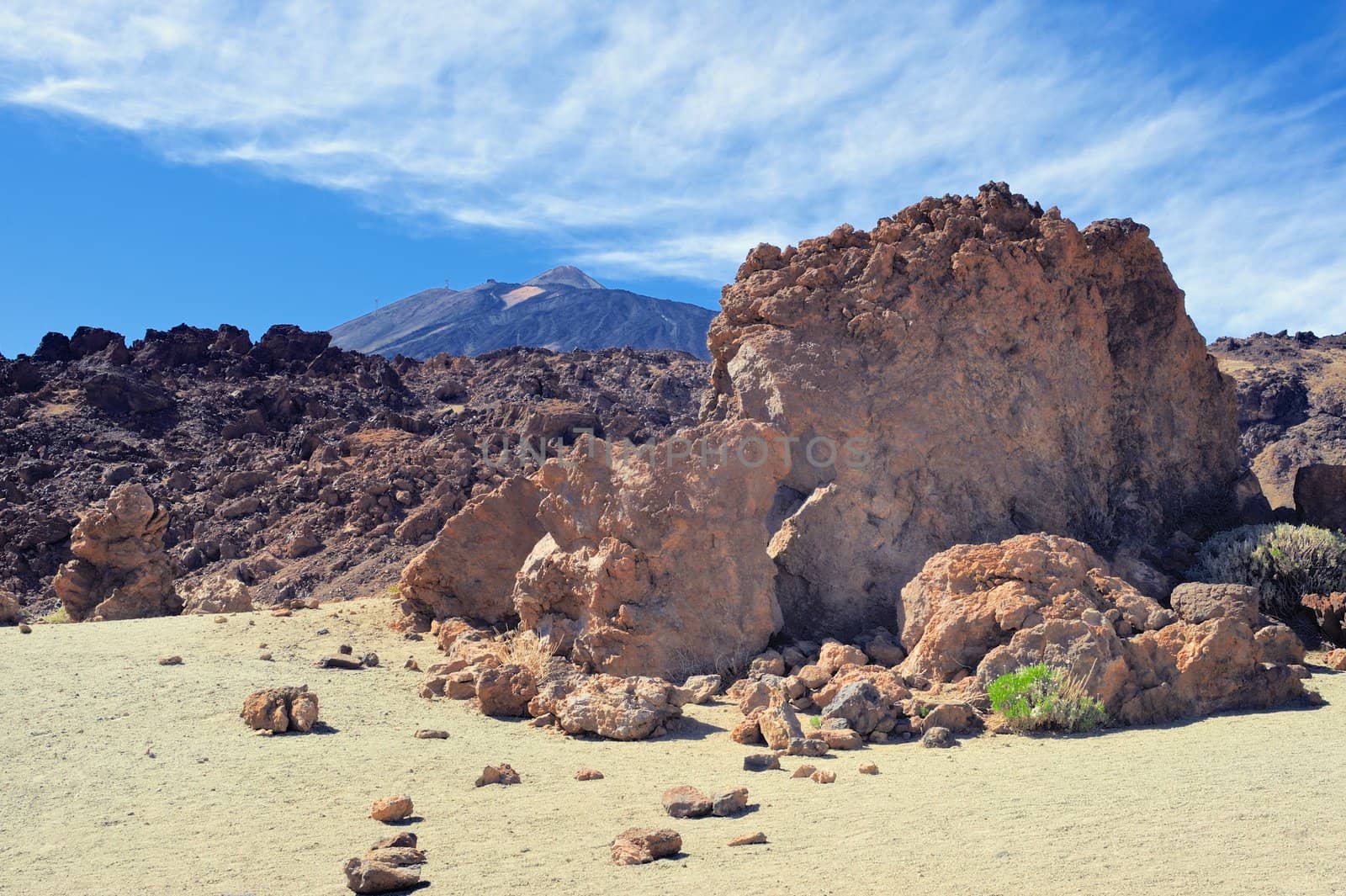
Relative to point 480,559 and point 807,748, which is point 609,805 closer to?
point 807,748

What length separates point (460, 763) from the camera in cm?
546

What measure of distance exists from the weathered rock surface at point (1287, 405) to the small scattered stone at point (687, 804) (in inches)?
1015

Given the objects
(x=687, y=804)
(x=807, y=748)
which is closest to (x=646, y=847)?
(x=687, y=804)

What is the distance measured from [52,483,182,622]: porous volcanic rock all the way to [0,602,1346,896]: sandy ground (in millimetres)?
4936

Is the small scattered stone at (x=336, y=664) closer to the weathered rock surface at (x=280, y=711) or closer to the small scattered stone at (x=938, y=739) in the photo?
the weathered rock surface at (x=280, y=711)

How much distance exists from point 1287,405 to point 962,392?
29494 millimetres

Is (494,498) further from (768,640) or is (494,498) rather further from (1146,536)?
(1146,536)

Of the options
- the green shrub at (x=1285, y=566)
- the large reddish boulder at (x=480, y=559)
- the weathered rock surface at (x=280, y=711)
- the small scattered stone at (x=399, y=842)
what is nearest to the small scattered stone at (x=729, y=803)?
the small scattered stone at (x=399, y=842)

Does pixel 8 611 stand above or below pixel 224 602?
below

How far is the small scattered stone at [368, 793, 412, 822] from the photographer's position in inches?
175

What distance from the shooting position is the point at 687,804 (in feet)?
14.7

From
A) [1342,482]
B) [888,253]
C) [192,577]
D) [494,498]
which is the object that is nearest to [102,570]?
[494,498]

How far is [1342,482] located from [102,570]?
13814 mm

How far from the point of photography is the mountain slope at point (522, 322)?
124 meters
